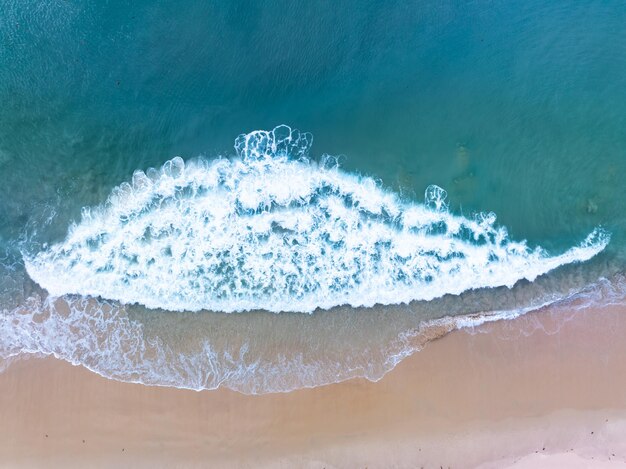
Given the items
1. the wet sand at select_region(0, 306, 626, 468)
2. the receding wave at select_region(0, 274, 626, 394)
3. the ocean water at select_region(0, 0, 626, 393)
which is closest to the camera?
the wet sand at select_region(0, 306, 626, 468)

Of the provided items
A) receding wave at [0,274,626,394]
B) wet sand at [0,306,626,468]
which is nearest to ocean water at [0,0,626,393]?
receding wave at [0,274,626,394]

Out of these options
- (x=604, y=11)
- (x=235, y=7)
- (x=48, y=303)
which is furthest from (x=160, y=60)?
(x=604, y=11)

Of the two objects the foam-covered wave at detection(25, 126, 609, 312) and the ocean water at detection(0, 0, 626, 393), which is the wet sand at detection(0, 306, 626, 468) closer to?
the ocean water at detection(0, 0, 626, 393)

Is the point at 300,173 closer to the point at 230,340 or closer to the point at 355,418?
the point at 230,340

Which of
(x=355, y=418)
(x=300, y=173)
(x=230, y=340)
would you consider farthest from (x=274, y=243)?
(x=355, y=418)

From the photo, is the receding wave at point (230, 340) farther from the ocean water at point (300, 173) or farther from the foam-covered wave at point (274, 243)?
the foam-covered wave at point (274, 243)

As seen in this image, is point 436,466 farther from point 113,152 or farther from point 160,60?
point 160,60
